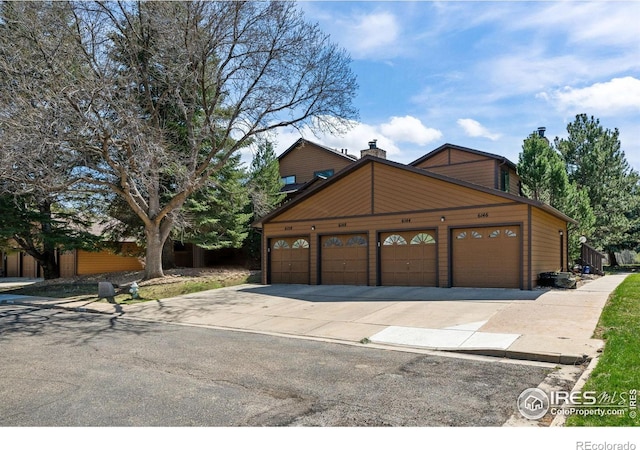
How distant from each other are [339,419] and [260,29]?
16.4 m

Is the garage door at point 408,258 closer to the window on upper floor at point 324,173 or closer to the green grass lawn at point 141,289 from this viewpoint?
the green grass lawn at point 141,289

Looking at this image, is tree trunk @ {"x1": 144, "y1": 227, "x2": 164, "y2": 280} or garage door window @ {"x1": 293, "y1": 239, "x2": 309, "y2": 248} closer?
tree trunk @ {"x1": 144, "y1": 227, "x2": 164, "y2": 280}

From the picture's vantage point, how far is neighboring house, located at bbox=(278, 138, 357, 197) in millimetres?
28734

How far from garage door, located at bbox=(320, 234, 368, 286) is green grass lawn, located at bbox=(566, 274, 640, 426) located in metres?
9.18

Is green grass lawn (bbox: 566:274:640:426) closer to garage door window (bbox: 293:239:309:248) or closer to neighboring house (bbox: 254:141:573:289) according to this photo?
neighboring house (bbox: 254:141:573:289)

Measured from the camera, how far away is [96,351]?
7.91m

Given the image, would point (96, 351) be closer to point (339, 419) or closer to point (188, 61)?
point (339, 419)

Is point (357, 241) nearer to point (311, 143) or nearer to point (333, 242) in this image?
point (333, 242)

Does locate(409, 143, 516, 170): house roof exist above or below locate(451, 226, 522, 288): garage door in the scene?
above

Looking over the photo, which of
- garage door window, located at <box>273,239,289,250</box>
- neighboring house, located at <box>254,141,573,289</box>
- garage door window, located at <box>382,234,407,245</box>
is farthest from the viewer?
garage door window, located at <box>273,239,289,250</box>

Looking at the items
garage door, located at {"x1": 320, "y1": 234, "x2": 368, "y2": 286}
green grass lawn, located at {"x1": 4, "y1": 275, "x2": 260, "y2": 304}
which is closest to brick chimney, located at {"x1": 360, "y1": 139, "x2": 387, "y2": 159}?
garage door, located at {"x1": 320, "y1": 234, "x2": 368, "y2": 286}

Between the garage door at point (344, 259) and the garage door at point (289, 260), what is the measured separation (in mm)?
969

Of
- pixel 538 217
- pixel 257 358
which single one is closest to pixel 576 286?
pixel 538 217

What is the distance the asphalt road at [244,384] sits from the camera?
4594 millimetres
